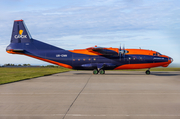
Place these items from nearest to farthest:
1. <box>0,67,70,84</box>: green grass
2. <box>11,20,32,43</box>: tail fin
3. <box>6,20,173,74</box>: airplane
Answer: <box>0,67,70,84</box>: green grass
<box>6,20,173,74</box>: airplane
<box>11,20,32,43</box>: tail fin

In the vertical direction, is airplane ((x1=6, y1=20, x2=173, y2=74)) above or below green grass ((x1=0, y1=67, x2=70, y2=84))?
above

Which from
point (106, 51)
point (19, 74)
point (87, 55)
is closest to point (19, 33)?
point (19, 74)

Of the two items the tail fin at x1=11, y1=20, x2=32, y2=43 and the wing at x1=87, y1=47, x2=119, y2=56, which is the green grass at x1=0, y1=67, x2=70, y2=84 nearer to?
the tail fin at x1=11, y1=20, x2=32, y2=43

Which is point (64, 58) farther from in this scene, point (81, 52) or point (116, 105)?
point (116, 105)

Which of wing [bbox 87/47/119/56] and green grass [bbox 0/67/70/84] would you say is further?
wing [bbox 87/47/119/56]

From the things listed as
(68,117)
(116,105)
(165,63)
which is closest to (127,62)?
(165,63)

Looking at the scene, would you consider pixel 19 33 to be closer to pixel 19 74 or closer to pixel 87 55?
pixel 19 74

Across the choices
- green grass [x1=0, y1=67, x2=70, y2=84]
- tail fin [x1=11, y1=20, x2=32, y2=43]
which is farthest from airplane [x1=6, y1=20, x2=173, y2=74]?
green grass [x1=0, y1=67, x2=70, y2=84]

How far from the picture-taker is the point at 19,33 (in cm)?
3784

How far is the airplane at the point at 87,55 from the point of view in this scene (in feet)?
115

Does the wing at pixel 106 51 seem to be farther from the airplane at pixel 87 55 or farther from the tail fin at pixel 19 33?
the tail fin at pixel 19 33

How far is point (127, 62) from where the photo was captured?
35.2m

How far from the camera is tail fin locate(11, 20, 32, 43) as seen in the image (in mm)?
37688

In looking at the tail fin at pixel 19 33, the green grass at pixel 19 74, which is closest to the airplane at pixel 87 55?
the tail fin at pixel 19 33
